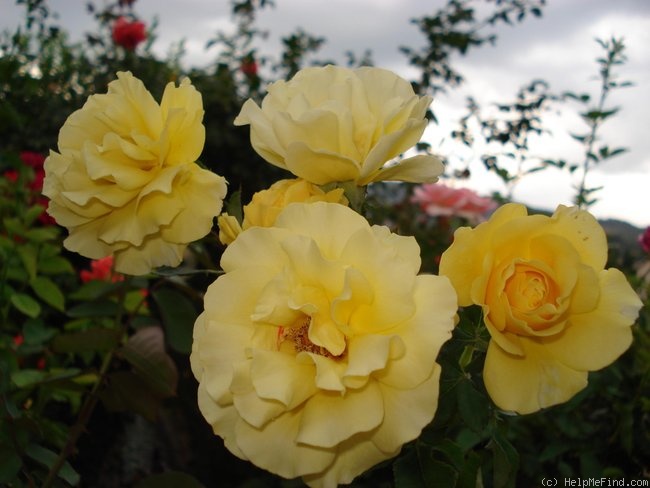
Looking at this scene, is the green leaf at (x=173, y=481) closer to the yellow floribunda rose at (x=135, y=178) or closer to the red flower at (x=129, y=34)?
the yellow floribunda rose at (x=135, y=178)

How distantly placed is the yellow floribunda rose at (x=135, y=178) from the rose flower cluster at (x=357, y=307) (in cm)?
3

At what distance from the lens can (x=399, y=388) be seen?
569 millimetres

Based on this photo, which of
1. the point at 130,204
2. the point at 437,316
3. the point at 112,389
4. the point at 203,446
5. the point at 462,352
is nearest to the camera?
the point at 437,316

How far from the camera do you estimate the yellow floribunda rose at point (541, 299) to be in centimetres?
60

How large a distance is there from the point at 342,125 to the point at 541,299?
26 cm

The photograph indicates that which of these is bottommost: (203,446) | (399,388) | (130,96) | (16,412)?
(203,446)

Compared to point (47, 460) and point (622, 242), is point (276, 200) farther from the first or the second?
point (622, 242)

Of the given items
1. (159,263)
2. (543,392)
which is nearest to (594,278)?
(543,392)

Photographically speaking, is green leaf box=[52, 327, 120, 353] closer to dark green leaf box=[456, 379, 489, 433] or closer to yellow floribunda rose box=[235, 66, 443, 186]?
yellow floribunda rose box=[235, 66, 443, 186]

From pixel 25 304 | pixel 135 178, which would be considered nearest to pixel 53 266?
pixel 25 304

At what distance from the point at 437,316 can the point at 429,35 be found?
242cm

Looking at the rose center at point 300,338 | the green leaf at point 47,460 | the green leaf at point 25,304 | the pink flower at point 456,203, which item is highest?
the pink flower at point 456,203

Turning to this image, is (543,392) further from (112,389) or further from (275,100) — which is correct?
(112,389)

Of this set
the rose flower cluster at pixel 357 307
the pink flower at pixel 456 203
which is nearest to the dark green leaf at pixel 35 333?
the rose flower cluster at pixel 357 307
